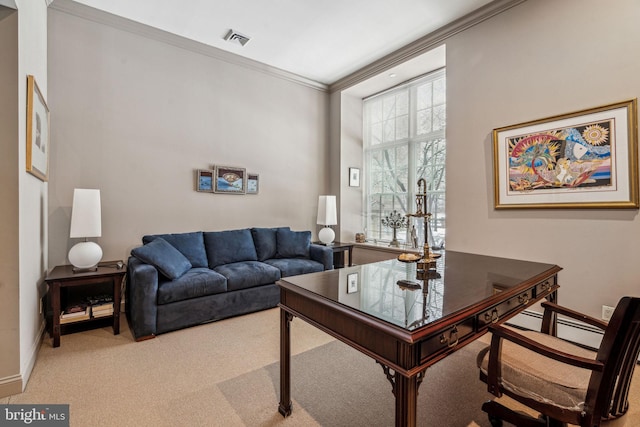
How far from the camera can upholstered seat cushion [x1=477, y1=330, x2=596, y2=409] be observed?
1.21 meters

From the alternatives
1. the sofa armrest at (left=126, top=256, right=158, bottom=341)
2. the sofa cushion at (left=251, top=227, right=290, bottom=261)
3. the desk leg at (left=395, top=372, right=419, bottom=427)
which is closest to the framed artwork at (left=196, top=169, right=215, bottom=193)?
the sofa cushion at (left=251, top=227, right=290, bottom=261)

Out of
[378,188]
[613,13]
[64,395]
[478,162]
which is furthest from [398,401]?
[378,188]

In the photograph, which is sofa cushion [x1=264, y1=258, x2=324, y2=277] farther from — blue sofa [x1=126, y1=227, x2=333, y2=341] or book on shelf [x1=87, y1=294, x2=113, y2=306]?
book on shelf [x1=87, y1=294, x2=113, y2=306]

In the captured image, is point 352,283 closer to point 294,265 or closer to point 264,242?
point 294,265

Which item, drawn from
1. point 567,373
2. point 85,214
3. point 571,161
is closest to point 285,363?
point 567,373

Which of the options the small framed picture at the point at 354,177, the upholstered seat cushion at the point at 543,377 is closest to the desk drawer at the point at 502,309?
the upholstered seat cushion at the point at 543,377

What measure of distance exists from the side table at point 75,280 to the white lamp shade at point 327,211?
8.44ft

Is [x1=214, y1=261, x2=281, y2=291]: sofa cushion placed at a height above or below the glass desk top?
below

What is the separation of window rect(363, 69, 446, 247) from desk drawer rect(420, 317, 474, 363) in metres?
2.91

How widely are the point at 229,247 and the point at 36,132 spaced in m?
2.06

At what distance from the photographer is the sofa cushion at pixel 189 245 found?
11.3 feet

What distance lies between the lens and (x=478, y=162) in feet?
10.6

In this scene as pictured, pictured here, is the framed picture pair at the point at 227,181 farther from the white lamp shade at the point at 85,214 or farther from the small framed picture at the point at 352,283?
the small framed picture at the point at 352,283

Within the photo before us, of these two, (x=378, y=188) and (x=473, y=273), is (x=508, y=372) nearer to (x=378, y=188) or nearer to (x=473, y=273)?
(x=473, y=273)
